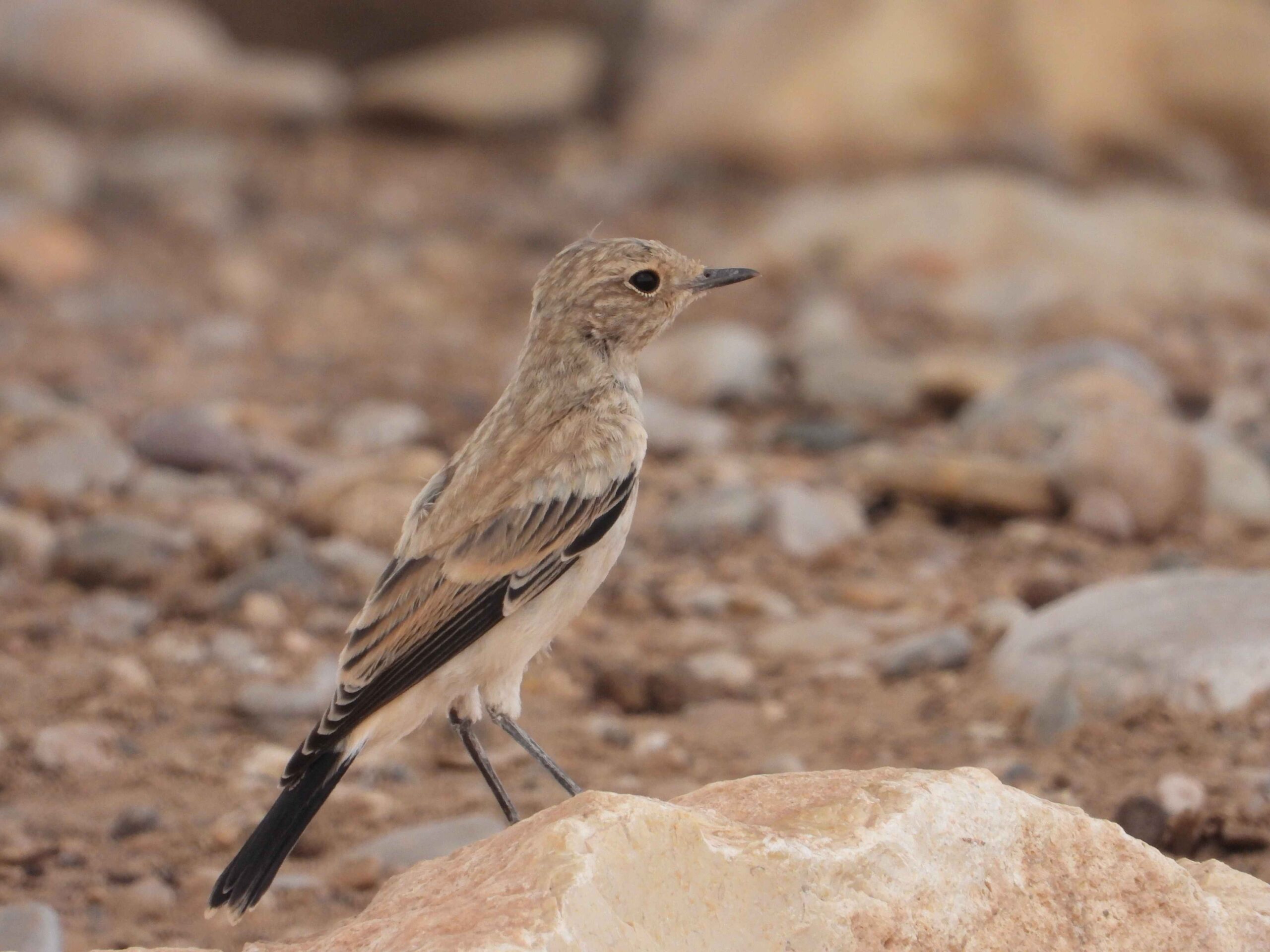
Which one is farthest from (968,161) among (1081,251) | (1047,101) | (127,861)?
(127,861)

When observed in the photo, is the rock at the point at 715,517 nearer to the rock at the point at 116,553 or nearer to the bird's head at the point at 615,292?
the rock at the point at 116,553

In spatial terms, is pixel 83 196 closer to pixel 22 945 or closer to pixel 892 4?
pixel 892 4

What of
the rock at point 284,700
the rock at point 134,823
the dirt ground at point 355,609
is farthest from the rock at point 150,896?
the rock at point 284,700

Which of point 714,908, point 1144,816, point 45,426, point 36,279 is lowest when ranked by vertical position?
point 1144,816

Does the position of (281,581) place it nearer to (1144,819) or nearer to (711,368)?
(711,368)

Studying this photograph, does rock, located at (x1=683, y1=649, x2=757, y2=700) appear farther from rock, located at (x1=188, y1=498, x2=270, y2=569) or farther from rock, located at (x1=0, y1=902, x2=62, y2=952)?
rock, located at (x1=0, y1=902, x2=62, y2=952)

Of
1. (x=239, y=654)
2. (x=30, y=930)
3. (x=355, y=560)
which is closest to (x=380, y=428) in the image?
(x=355, y=560)
